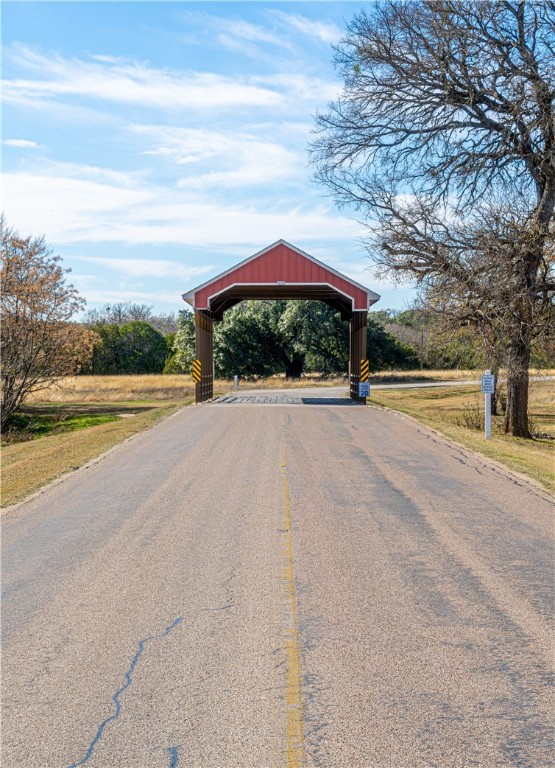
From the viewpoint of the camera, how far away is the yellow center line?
420cm

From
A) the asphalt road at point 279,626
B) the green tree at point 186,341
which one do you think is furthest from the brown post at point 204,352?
the green tree at point 186,341

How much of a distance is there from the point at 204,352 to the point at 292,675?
89.2 feet

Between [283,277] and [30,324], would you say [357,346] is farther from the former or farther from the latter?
[30,324]

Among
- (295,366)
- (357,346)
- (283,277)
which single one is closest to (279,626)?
(283,277)

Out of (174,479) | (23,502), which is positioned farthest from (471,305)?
(23,502)

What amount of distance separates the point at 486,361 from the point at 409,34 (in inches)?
377

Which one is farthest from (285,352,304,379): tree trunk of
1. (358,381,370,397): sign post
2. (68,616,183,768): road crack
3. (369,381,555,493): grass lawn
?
(68,616,183,768): road crack

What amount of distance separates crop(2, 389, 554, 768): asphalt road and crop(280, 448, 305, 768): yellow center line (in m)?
0.01

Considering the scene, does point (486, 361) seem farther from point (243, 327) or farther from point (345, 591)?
point (243, 327)

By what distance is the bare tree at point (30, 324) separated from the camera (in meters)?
32.2

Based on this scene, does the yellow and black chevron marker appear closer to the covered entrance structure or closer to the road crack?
the covered entrance structure

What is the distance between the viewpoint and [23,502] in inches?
449

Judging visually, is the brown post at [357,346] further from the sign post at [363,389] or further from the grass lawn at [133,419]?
the grass lawn at [133,419]

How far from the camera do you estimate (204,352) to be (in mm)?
31969
